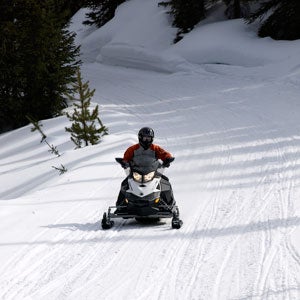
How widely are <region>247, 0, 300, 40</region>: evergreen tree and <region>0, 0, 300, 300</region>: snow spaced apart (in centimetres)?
89

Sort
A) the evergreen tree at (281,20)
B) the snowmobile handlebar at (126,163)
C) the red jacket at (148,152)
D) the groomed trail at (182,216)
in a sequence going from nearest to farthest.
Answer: the groomed trail at (182,216)
the snowmobile handlebar at (126,163)
the red jacket at (148,152)
the evergreen tree at (281,20)

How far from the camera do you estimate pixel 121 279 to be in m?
6.63

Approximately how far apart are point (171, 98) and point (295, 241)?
17.1 meters

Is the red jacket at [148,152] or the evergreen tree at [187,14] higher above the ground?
the red jacket at [148,152]

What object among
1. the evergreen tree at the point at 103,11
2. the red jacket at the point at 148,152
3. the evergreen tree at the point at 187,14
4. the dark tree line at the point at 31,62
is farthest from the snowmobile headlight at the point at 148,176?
the evergreen tree at the point at 103,11

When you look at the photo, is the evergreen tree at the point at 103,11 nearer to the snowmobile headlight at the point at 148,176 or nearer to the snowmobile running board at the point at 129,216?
the snowmobile headlight at the point at 148,176

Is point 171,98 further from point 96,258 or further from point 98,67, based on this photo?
point 96,258

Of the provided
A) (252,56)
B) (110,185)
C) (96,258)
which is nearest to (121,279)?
(96,258)

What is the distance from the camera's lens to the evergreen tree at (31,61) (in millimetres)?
22031

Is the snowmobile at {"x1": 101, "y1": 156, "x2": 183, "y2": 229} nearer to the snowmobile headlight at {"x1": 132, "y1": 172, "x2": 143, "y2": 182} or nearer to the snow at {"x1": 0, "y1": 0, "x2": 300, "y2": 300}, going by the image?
the snowmobile headlight at {"x1": 132, "y1": 172, "x2": 143, "y2": 182}

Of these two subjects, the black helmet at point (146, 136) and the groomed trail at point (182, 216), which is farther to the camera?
the black helmet at point (146, 136)

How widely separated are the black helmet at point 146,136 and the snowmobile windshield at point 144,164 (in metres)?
0.26

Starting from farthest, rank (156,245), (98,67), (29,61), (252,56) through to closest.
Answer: (98,67) → (252,56) → (29,61) → (156,245)

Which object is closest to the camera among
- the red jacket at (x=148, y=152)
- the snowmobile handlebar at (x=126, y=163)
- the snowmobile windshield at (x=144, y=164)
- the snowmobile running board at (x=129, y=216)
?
the snowmobile running board at (x=129, y=216)
